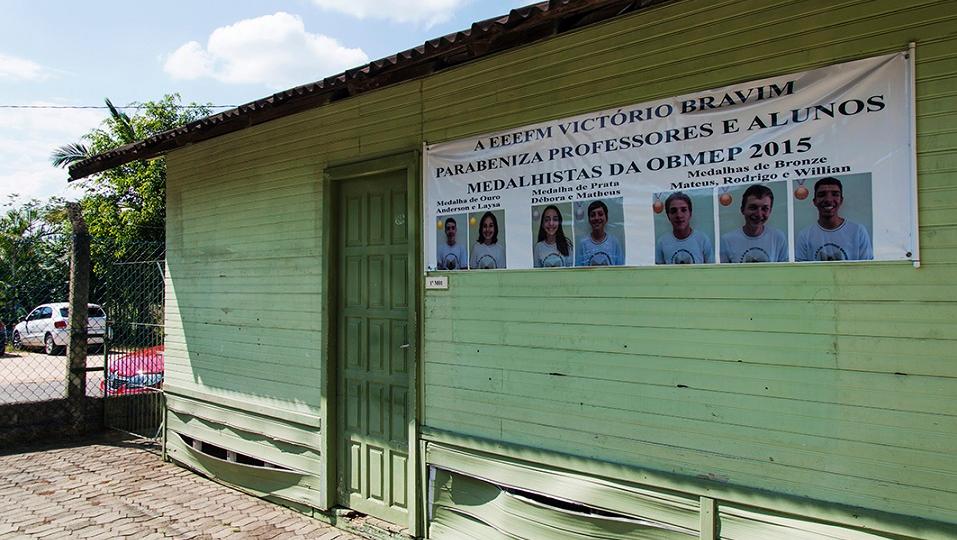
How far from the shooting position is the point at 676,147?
3170 mm

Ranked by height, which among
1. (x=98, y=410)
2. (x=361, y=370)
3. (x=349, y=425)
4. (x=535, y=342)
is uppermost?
(x=535, y=342)

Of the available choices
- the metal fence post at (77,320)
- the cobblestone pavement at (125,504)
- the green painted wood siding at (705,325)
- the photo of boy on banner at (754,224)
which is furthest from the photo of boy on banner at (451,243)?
the metal fence post at (77,320)

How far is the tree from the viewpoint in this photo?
17.4 m

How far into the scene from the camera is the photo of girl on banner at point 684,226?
306cm

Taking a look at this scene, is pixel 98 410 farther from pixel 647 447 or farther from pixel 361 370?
pixel 647 447

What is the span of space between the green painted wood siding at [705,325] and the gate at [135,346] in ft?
10.2

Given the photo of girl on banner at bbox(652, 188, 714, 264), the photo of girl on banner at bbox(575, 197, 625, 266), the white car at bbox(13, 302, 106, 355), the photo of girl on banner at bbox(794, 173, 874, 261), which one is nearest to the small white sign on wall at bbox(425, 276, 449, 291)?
the photo of girl on banner at bbox(575, 197, 625, 266)

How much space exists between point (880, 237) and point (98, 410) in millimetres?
8710

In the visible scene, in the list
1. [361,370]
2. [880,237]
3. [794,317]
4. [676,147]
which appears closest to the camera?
[880,237]

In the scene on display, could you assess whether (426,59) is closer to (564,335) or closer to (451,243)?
(451,243)

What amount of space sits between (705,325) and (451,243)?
5.95 ft

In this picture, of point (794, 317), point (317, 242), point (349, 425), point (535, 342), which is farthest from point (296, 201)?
point (794, 317)

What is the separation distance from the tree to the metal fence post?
10.0m

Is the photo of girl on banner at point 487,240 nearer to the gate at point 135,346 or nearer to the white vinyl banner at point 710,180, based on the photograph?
the white vinyl banner at point 710,180
